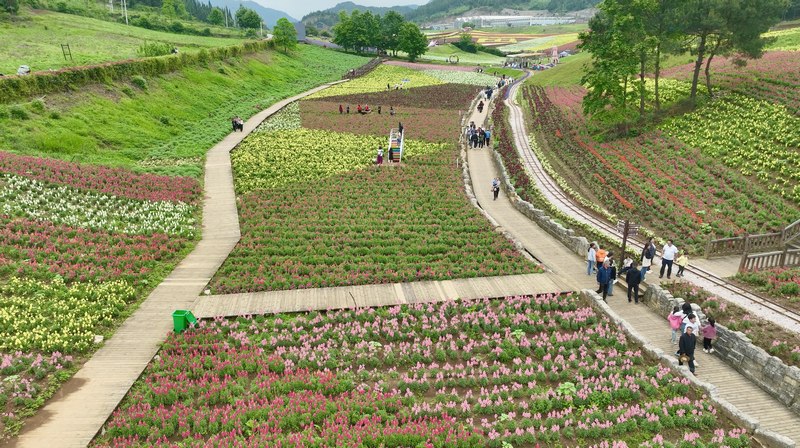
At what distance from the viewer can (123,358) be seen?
1443cm

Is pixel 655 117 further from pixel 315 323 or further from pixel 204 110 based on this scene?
pixel 204 110

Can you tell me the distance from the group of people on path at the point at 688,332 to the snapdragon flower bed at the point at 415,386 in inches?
30.2

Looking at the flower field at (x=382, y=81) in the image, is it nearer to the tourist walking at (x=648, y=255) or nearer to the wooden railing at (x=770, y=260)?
the tourist walking at (x=648, y=255)

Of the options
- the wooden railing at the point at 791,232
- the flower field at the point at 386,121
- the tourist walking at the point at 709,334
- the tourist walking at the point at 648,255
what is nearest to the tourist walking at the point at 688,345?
the tourist walking at the point at 709,334

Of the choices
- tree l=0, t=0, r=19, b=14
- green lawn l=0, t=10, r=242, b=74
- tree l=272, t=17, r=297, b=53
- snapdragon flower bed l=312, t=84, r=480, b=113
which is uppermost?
tree l=0, t=0, r=19, b=14

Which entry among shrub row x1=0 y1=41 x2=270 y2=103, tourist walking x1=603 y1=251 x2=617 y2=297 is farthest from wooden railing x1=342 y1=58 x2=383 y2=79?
tourist walking x1=603 y1=251 x2=617 y2=297

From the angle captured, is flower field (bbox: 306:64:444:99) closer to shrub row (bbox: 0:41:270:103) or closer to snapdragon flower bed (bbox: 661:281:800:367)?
shrub row (bbox: 0:41:270:103)

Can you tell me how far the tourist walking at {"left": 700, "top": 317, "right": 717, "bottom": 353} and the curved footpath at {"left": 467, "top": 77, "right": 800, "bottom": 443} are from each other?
195 millimetres

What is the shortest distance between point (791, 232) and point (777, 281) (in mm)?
6311

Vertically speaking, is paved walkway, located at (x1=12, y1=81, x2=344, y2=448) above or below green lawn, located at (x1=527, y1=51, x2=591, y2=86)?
below

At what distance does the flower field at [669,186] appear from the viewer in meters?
25.5

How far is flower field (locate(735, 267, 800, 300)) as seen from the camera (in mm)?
17531

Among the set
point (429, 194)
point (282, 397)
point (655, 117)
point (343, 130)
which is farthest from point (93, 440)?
point (655, 117)

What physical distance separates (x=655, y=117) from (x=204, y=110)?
43.9m
